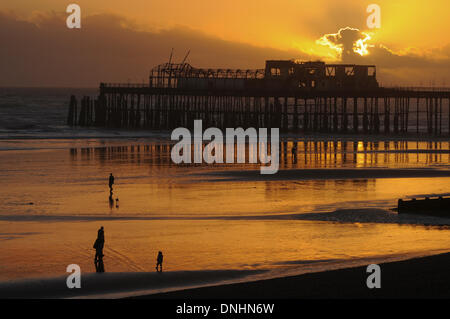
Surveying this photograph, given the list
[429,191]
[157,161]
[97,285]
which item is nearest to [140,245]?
[97,285]

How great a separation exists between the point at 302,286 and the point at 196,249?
4942mm

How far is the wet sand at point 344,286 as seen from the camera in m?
15.3

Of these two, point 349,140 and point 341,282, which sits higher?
point 349,140

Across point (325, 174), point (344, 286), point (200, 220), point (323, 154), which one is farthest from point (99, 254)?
point (323, 154)

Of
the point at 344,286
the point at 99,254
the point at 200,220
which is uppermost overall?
the point at 200,220

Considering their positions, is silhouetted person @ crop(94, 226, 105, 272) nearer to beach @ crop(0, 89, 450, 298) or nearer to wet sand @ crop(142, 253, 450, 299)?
beach @ crop(0, 89, 450, 298)

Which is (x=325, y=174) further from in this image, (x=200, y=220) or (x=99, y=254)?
(x=99, y=254)

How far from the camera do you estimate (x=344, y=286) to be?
1589 centimetres

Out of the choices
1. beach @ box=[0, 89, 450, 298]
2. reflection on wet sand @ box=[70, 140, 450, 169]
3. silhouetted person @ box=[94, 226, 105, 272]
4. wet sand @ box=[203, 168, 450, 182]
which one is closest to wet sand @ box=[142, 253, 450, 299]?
beach @ box=[0, 89, 450, 298]

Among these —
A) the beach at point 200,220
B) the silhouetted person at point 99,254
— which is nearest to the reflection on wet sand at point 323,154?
the beach at point 200,220

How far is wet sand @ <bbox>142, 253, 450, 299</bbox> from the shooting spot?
15281 mm

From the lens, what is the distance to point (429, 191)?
1316 inches
